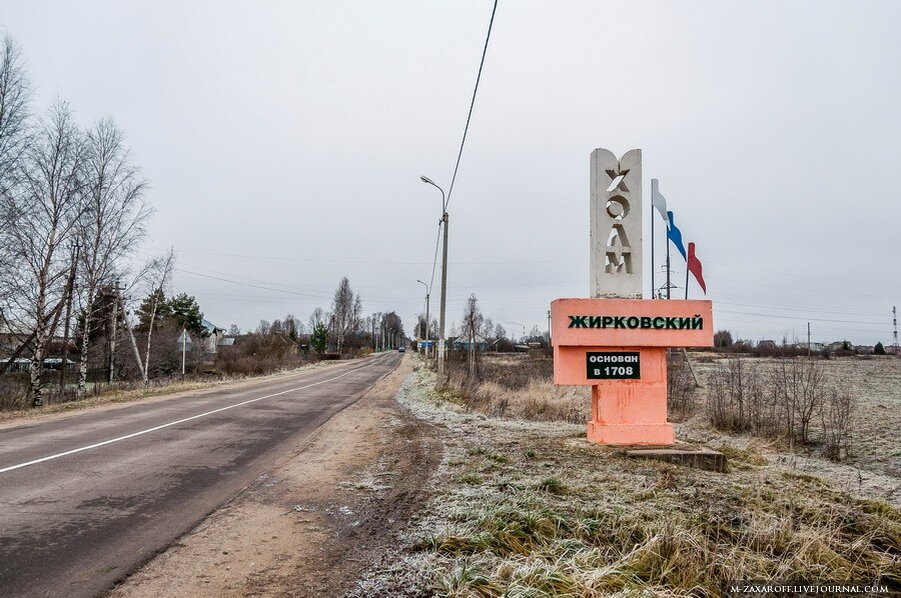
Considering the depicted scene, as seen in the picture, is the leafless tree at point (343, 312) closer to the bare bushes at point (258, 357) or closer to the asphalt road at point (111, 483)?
the bare bushes at point (258, 357)

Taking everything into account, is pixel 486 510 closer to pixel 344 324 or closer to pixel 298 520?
pixel 298 520

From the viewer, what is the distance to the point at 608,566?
12.6 ft

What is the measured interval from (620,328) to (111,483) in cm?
762

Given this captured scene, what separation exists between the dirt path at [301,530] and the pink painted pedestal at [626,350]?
2.75 metres

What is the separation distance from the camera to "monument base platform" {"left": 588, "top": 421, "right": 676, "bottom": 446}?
9.23 m

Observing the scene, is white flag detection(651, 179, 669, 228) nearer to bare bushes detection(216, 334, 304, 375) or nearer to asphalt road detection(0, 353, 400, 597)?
asphalt road detection(0, 353, 400, 597)

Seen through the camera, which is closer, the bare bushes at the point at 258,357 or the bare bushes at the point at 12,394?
the bare bushes at the point at 12,394

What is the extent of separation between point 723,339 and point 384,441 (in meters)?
82.8

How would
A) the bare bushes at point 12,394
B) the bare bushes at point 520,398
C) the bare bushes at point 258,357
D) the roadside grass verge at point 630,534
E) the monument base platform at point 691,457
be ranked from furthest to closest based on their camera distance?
the bare bushes at point 258,357 < the bare bushes at point 12,394 < the bare bushes at point 520,398 < the monument base platform at point 691,457 < the roadside grass verge at point 630,534

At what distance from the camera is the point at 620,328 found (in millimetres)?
9297

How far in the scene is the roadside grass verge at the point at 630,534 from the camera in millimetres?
3832

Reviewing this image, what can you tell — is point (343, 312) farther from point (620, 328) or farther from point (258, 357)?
point (620, 328)

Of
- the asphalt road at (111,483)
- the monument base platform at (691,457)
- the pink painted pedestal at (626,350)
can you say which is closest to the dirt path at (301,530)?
the asphalt road at (111,483)

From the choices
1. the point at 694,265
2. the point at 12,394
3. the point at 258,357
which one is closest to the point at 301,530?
the point at 694,265
